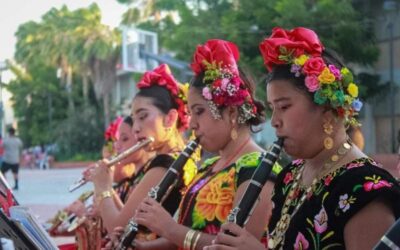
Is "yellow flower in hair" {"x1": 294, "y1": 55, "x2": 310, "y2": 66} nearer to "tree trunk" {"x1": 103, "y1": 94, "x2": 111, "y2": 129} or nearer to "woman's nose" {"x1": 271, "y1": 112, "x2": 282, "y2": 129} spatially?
"woman's nose" {"x1": 271, "y1": 112, "x2": 282, "y2": 129}

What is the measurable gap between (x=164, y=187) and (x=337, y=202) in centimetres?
133

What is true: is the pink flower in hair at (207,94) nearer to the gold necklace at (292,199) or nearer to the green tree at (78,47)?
the gold necklace at (292,199)

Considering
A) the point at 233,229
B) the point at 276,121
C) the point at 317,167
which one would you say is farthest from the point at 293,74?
the point at 233,229

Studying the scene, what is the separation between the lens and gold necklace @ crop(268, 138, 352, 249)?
241 cm

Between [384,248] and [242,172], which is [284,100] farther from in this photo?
[384,248]

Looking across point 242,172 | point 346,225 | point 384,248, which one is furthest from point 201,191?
point 384,248

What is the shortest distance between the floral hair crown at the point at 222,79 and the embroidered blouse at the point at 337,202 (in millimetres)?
1062

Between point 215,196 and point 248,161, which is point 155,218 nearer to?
point 215,196

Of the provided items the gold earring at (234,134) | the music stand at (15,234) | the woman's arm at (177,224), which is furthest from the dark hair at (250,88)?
the music stand at (15,234)

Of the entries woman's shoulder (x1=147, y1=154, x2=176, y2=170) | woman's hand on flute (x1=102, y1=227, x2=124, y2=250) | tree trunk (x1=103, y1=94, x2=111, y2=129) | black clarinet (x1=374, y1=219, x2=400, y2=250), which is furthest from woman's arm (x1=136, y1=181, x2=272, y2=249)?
tree trunk (x1=103, y1=94, x2=111, y2=129)

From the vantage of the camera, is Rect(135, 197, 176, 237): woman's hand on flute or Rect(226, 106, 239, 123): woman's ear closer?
Rect(135, 197, 176, 237): woman's hand on flute

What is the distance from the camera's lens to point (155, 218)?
3.17m

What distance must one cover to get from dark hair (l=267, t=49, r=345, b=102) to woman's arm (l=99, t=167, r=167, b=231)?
4.69 ft

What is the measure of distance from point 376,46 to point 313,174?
21.8m
